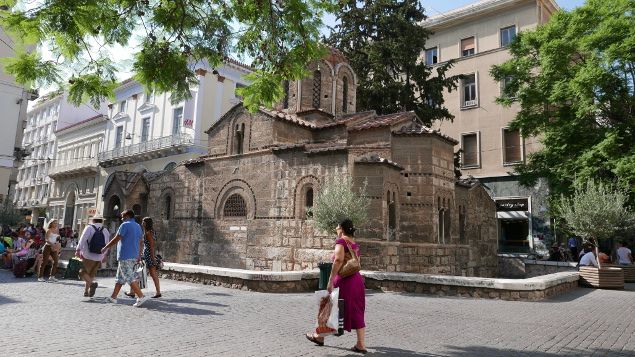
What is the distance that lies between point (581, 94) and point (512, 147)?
28.4ft

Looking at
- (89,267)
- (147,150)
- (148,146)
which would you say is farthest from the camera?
(148,146)

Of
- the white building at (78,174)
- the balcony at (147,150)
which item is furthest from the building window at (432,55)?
the white building at (78,174)

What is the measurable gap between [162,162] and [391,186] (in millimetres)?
19729

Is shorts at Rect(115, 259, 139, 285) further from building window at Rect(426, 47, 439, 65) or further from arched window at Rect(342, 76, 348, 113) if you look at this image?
building window at Rect(426, 47, 439, 65)

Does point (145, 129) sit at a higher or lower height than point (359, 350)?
higher

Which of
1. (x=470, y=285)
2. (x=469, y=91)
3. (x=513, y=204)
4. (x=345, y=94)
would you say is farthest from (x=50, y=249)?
(x=469, y=91)

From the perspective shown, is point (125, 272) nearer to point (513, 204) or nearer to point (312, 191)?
point (312, 191)

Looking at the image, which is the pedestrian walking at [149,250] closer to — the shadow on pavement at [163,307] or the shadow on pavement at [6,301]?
the shadow on pavement at [163,307]

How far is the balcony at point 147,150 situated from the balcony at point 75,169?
64.3 inches

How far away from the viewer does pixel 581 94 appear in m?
16.2

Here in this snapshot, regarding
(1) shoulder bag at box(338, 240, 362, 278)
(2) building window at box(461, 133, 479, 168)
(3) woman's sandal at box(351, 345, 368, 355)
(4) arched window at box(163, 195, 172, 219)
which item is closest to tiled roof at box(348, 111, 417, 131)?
(4) arched window at box(163, 195, 172, 219)

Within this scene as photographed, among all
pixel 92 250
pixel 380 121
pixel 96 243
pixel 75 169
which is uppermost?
A: pixel 75 169

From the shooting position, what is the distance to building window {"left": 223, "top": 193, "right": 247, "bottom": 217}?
15258mm

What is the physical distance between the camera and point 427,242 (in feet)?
43.3
